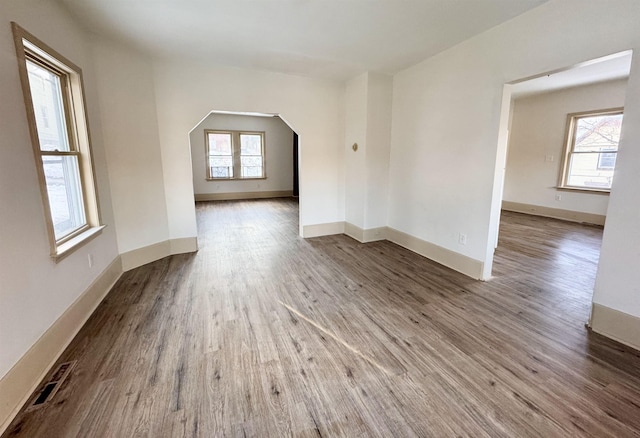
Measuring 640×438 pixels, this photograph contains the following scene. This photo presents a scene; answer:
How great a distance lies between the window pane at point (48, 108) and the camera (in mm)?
2209

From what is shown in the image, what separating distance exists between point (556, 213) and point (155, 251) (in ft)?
26.1

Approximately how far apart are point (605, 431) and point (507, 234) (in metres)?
4.31

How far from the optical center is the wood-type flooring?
60.8 inches

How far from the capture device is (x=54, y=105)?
2.54 m

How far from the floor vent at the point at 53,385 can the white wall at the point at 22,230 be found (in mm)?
247

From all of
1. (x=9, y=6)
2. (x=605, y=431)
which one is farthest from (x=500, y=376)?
(x=9, y=6)

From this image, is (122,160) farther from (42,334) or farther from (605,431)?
(605,431)

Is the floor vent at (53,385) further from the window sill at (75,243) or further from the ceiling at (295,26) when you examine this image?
the ceiling at (295,26)

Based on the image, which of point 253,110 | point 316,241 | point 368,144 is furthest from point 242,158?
point 368,144

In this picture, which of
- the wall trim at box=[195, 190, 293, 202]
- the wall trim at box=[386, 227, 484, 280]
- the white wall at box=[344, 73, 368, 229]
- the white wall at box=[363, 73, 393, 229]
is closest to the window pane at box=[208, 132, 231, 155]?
the wall trim at box=[195, 190, 293, 202]

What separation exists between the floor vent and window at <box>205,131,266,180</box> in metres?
7.89

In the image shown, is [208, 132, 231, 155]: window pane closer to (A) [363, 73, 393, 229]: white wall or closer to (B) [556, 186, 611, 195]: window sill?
(A) [363, 73, 393, 229]: white wall

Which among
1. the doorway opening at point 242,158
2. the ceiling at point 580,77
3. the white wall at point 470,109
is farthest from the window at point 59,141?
the doorway opening at point 242,158

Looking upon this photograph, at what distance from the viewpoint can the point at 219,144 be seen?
30.2 ft
